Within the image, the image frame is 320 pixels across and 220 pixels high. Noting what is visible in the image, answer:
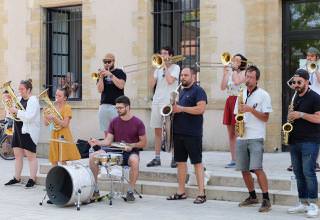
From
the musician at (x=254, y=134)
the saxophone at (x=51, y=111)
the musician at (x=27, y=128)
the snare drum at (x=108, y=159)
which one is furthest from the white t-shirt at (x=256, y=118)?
the musician at (x=27, y=128)

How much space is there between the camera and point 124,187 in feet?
28.2

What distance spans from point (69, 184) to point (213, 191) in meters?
2.08

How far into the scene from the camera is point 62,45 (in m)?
15.5

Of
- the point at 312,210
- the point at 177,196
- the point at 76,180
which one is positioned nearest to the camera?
the point at 312,210

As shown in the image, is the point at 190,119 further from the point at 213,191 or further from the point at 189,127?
the point at 213,191

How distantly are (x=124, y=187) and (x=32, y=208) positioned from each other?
4.83 ft

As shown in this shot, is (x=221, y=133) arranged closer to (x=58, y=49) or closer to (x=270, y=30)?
(x=270, y=30)

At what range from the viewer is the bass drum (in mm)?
7570

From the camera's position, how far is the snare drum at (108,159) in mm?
7707

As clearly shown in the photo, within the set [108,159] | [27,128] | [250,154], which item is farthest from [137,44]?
[250,154]

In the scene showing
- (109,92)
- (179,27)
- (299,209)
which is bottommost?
(299,209)

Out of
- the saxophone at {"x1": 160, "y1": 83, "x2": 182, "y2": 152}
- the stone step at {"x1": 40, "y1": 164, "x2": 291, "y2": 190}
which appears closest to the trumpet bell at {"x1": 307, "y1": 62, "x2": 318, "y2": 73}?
the stone step at {"x1": 40, "y1": 164, "x2": 291, "y2": 190}

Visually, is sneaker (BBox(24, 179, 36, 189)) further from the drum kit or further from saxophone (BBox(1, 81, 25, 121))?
the drum kit

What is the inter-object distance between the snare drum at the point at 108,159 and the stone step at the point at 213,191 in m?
0.90
